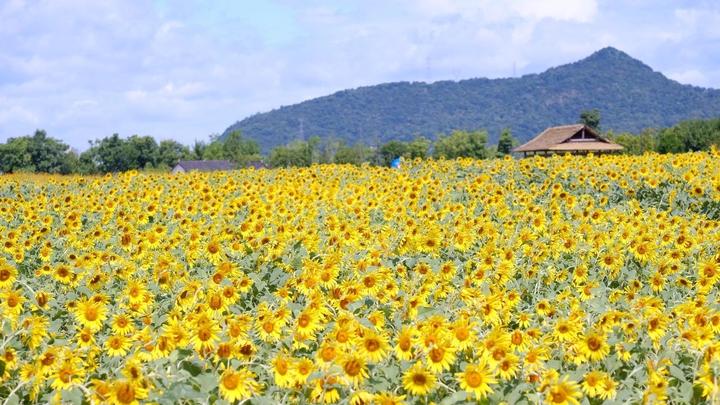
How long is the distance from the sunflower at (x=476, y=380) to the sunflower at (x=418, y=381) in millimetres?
99

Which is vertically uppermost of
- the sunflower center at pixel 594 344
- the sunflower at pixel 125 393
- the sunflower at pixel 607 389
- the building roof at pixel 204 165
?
the building roof at pixel 204 165

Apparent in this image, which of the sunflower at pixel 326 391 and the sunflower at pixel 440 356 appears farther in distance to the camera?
the sunflower at pixel 440 356

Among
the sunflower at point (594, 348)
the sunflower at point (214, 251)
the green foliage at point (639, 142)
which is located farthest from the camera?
the green foliage at point (639, 142)

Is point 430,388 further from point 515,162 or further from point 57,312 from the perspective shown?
point 515,162

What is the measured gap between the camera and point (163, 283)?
14.5 feet

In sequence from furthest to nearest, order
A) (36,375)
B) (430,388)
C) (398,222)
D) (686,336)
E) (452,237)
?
(398,222), (452,237), (686,336), (36,375), (430,388)

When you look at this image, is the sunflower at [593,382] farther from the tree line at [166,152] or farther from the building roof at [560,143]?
the tree line at [166,152]

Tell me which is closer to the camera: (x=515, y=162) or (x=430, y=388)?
(x=430, y=388)

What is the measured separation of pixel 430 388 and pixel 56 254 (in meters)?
4.38

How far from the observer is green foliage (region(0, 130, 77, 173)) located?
94.4 metres

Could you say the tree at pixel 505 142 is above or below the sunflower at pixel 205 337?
above

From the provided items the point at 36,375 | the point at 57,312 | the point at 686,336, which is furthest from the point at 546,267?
the point at 36,375

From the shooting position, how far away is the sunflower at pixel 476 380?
2.60 metres

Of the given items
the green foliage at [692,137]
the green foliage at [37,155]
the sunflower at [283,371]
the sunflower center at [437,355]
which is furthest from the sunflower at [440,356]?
the green foliage at [37,155]
